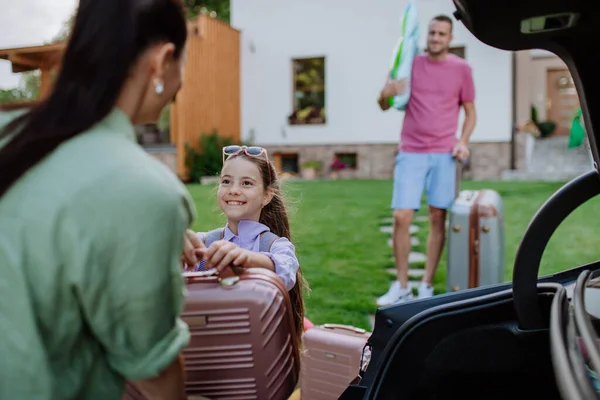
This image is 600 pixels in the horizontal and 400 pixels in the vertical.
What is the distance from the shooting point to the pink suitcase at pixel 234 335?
4.86ft

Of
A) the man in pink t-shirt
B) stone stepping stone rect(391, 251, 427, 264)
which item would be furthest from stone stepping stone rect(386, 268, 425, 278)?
the man in pink t-shirt

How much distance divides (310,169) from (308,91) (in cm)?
210

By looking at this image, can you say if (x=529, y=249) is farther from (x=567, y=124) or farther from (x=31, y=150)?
(x=567, y=124)

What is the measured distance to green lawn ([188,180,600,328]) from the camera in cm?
383

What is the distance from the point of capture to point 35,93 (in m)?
1.12

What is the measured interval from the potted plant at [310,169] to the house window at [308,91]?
Answer: 3.54 ft

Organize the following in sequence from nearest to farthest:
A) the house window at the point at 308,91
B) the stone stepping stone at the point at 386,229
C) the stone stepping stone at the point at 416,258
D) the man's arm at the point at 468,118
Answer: the man's arm at the point at 468,118 → the stone stepping stone at the point at 416,258 → the stone stepping stone at the point at 386,229 → the house window at the point at 308,91

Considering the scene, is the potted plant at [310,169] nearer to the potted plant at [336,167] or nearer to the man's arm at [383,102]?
the potted plant at [336,167]

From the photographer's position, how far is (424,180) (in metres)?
4.40

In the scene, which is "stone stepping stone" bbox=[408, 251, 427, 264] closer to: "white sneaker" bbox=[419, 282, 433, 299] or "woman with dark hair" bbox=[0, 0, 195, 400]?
"white sneaker" bbox=[419, 282, 433, 299]

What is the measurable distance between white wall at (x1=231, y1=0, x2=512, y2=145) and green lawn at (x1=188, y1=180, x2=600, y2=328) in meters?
6.01

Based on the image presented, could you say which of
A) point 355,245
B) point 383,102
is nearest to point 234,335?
point 383,102

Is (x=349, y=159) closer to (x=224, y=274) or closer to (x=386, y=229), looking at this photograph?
(x=386, y=229)

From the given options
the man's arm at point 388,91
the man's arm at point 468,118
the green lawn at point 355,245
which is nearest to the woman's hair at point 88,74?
the green lawn at point 355,245
